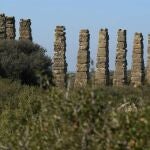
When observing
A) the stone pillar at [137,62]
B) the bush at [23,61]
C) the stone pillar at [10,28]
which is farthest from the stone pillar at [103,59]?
the bush at [23,61]

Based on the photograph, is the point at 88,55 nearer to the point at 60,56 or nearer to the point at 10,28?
the point at 60,56

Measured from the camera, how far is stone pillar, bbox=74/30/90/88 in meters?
45.0

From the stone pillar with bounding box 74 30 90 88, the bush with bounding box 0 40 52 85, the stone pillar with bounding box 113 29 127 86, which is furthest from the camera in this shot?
the stone pillar with bounding box 113 29 127 86

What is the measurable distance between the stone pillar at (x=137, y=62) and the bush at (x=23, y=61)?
10591mm

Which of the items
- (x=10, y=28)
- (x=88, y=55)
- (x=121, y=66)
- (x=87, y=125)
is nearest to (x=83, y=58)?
(x=88, y=55)

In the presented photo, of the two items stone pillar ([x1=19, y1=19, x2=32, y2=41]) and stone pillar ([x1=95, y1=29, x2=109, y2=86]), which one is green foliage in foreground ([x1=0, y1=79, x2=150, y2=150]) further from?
stone pillar ([x1=95, y1=29, x2=109, y2=86])

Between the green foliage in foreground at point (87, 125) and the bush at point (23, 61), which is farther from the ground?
the bush at point (23, 61)

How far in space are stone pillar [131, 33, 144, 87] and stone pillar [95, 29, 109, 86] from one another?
1.79 metres

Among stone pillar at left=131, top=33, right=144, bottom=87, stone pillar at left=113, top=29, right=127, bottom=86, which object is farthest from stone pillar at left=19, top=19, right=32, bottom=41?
stone pillar at left=131, top=33, right=144, bottom=87

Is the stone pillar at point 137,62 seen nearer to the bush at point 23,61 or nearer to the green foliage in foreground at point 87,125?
the bush at point 23,61

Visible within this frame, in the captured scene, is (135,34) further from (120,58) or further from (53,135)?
(53,135)

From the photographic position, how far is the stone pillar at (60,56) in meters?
45.1

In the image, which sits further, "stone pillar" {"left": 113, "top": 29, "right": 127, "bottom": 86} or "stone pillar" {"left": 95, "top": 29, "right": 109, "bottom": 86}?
"stone pillar" {"left": 113, "top": 29, "right": 127, "bottom": 86}

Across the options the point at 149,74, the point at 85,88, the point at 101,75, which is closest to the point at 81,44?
the point at 101,75
